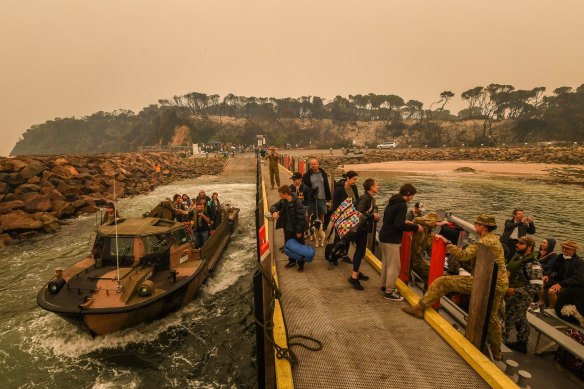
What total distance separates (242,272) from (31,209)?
1715 centimetres

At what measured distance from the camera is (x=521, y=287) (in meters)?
5.54

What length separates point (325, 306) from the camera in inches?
232

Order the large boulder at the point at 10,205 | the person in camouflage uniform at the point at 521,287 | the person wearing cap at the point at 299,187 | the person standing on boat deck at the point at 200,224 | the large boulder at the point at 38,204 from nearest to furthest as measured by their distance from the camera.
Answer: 1. the person in camouflage uniform at the point at 521,287
2. the person wearing cap at the point at 299,187
3. the person standing on boat deck at the point at 200,224
4. the large boulder at the point at 10,205
5. the large boulder at the point at 38,204

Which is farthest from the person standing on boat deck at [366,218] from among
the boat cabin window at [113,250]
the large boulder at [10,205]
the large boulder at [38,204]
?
the large boulder at [38,204]

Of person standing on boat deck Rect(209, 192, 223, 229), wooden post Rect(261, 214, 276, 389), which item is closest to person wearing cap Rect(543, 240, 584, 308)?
wooden post Rect(261, 214, 276, 389)

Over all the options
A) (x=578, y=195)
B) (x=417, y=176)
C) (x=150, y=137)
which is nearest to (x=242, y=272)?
(x=578, y=195)

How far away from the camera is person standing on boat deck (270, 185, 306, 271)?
694cm

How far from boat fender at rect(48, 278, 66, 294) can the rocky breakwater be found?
6723mm

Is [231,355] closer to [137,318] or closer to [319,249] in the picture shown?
[137,318]

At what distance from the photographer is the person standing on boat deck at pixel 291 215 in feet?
22.8

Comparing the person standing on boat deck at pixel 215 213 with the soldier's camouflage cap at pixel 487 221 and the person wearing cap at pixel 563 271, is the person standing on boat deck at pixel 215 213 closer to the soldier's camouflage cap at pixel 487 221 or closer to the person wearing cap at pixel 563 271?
the soldier's camouflage cap at pixel 487 221

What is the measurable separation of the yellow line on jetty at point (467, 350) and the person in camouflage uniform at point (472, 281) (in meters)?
0.28

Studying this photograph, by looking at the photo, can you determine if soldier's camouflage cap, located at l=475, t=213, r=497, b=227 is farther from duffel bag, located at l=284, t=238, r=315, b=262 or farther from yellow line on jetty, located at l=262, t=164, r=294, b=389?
duffel bag, located at l=284, t=238, r=315, b=262

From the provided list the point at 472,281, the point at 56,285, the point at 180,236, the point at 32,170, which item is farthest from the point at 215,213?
the point at 32,170
